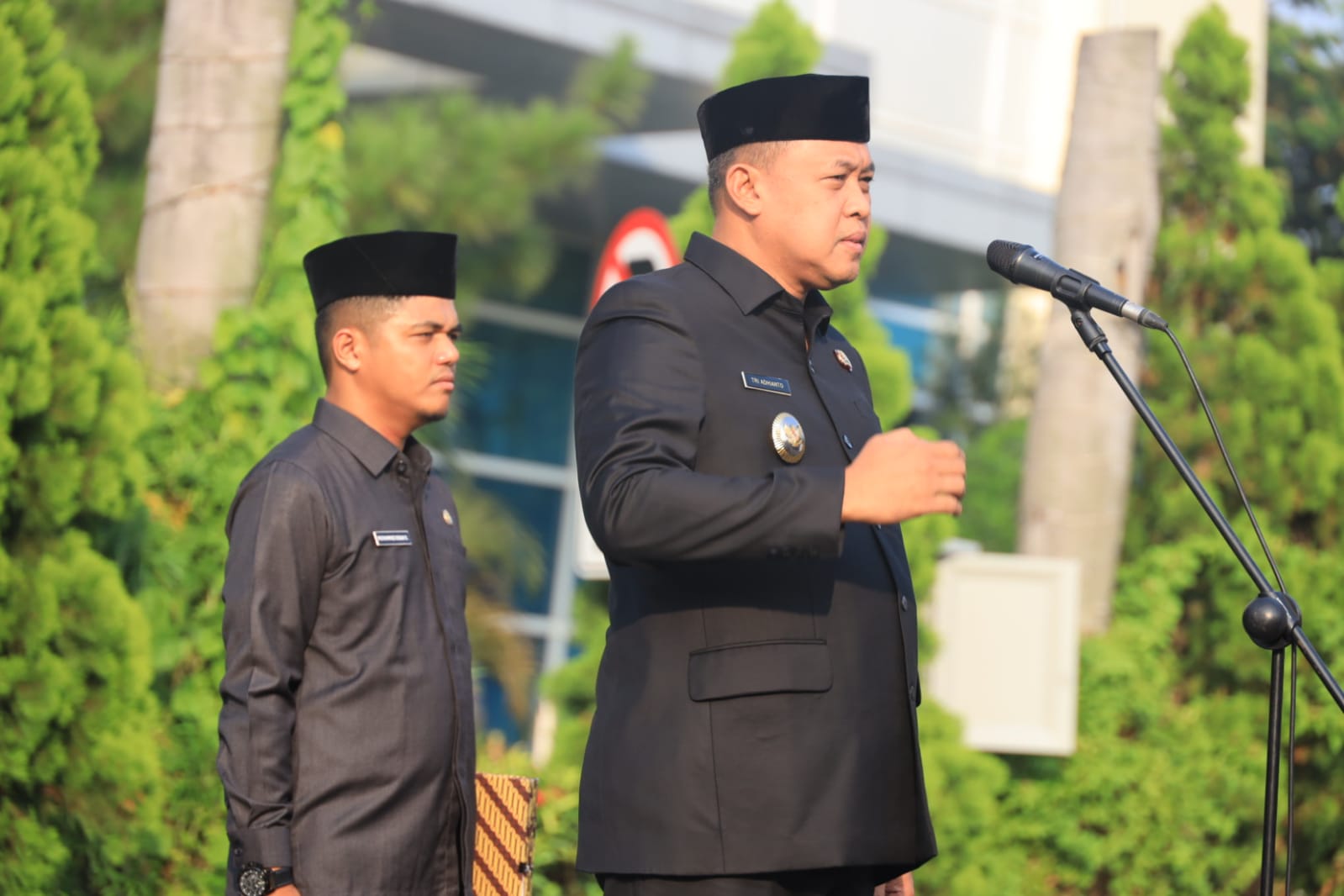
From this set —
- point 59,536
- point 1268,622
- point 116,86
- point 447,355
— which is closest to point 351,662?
point 447,355

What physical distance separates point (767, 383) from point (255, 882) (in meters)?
1.25

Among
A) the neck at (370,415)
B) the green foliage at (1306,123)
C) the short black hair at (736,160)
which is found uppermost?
the green foliage at (1306,123)

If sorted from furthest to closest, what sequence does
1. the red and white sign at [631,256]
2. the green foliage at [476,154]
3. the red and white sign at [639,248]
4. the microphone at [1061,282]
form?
1. the green foliage at [476,154]
2. the red and white sign at [639,248]
3. the red and white sign at [631,256]
4. the microphone at [1061,282]

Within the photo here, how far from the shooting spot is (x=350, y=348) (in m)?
3.61

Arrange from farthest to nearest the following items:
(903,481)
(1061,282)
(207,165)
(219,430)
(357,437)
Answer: (207,165), (219,430), (357,437), (1061,282), (903,481)

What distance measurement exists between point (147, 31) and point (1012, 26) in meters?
10.2

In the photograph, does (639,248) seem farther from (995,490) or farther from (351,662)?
(995,490)

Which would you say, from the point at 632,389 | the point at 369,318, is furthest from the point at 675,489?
the point at 369,318

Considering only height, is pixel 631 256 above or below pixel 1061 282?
above

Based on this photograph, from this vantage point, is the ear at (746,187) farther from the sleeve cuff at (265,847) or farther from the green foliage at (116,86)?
the green foliage at (116,86)

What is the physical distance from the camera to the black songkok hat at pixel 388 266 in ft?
12.0

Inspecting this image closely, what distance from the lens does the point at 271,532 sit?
3205mm

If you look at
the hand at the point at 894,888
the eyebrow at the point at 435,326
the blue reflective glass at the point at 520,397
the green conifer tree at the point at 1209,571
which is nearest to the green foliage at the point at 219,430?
the eyebrow at the point at 435,326

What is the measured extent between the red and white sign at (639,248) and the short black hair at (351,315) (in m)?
1.82
